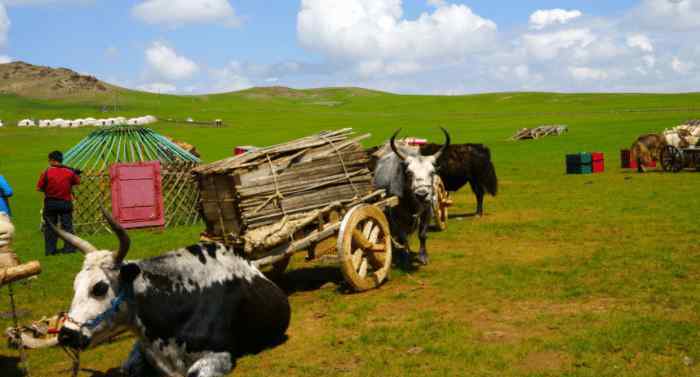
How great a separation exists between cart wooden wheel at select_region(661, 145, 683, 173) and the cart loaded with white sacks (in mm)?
19360

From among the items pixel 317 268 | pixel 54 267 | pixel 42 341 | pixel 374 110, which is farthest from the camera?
pixel 374 110

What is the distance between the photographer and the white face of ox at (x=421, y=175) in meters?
9.77

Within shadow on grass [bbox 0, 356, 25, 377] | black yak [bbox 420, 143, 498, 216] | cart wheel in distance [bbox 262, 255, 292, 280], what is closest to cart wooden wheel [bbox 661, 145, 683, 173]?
black yak [bbox 420, 143, 498, 216]

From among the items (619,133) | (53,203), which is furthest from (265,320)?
(619,133)

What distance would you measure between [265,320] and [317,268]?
472 centimetres

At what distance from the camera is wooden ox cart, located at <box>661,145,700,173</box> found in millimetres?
25109

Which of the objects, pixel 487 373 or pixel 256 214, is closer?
pixel 487 373

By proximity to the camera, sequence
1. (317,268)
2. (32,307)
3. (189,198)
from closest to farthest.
Answer: (32,307) → (317,268) → (189,198)

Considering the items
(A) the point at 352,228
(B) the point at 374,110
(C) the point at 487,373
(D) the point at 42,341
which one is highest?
(B) the point at 374,110

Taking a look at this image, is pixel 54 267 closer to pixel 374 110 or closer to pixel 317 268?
pixel 317 268

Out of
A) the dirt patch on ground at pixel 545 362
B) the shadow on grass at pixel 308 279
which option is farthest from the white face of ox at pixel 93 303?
the shadow on grass at pixel 308 279

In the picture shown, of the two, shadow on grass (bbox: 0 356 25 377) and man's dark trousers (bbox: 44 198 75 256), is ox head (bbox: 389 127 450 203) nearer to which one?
shadow on grass (bbox: 0 356 25 377)

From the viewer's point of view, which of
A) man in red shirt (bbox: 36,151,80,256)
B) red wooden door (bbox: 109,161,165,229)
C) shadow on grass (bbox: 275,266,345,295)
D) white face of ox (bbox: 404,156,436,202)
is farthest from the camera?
red wooden door (bbox: 109,161,165,229)

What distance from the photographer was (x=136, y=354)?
6.28 m
